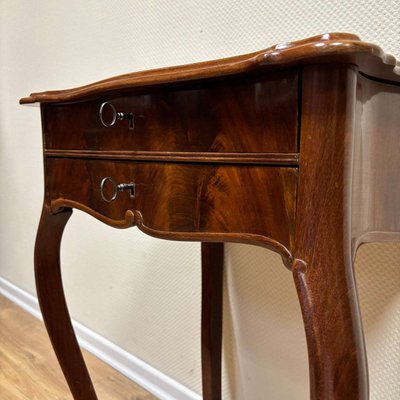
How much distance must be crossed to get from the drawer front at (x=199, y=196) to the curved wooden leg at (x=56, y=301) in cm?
17

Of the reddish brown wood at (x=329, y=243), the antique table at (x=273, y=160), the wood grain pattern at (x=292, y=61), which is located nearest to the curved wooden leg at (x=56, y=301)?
the antique table at (x=273, y=160)

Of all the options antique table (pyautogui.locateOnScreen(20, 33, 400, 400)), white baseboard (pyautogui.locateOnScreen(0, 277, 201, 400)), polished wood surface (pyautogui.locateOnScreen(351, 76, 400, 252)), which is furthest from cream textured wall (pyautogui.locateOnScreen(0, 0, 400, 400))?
antique table (pyautogui.locateOnScreen(20, 33, 400, 400))

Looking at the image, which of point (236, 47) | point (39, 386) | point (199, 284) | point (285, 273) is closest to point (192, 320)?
point (199, 284)

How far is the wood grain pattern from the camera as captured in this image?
1.08 feet

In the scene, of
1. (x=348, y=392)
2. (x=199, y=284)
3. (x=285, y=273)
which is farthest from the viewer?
(x=199, y=284)

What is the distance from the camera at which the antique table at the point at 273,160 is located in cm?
36

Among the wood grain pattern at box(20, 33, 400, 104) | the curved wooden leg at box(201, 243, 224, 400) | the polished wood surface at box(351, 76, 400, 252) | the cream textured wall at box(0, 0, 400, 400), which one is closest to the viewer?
the wood grain pattern at box(20, 33, 400, 104)

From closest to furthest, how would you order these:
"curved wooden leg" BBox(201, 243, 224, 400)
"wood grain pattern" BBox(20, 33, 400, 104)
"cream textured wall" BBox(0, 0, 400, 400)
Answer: "wood grain pattern" BBox(20, 33, 400, 104) → "cream textured wall" BBox(0, 0, 400, 400) → "curved wooden leg" BBox(201, 243, 224, 400)

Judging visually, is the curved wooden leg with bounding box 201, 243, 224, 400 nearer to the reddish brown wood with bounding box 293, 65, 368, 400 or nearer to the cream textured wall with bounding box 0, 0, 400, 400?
the cream textured wall with bounding box 0, 0, 400, 400

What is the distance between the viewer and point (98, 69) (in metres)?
1.19

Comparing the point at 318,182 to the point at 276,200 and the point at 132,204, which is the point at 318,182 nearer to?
the point at 276,200

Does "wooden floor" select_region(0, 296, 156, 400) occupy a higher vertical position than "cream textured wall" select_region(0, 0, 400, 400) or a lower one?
lower

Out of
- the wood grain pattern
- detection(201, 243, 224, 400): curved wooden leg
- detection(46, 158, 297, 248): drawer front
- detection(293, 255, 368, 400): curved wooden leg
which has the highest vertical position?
the wood grain pattern

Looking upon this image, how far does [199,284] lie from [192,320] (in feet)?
0.39
